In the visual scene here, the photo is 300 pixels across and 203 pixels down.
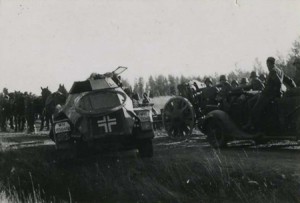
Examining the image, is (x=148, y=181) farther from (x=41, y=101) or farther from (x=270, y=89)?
(x=41, y=101)

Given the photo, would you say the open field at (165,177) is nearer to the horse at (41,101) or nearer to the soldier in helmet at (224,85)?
the soldier in helmet at (224,85)

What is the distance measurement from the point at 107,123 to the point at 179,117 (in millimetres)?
4633

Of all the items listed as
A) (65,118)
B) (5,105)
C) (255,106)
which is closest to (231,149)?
(255,106)

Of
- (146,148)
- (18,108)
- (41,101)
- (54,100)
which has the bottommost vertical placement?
(146,148)

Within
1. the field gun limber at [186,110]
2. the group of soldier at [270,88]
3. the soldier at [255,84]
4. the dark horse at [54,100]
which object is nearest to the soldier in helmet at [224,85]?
the field gun limber at [186,110]

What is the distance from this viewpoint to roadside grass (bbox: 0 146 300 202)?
6582 millimetres

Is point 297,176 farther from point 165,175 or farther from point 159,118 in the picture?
Result: point 159,118

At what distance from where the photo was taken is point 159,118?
16969mm

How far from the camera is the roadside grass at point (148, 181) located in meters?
6.58

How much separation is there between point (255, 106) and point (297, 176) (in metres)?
3.53

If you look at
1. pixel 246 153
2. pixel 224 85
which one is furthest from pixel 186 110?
pixel 246 153

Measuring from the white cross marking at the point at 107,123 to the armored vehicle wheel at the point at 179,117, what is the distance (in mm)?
4457

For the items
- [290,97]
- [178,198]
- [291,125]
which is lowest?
[178,198]

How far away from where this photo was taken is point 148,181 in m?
7.77
